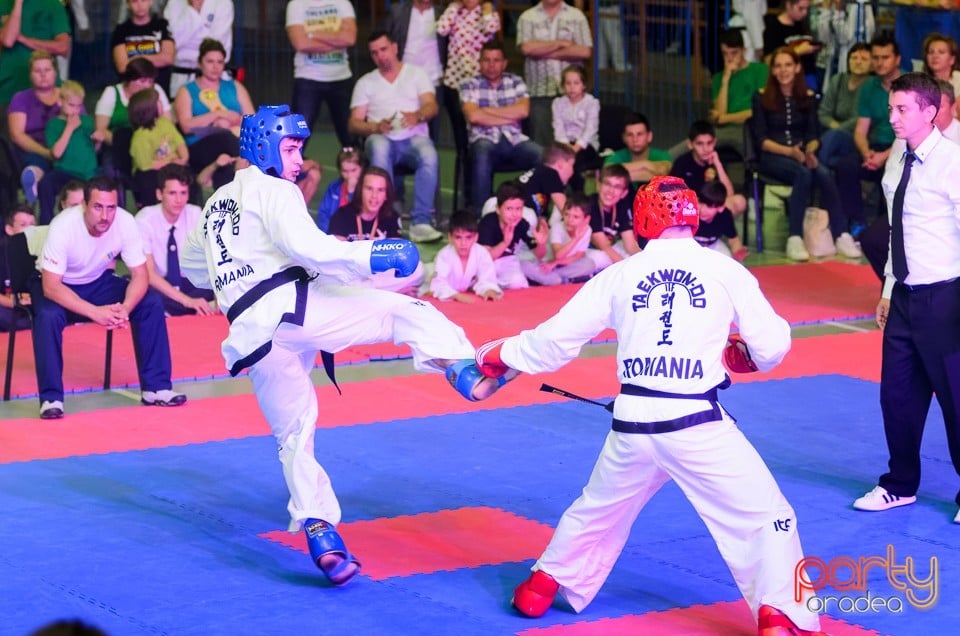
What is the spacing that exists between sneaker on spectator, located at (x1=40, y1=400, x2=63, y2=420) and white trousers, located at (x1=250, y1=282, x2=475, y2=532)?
2.58 m

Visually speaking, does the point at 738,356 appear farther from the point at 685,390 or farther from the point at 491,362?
the point at 491,362

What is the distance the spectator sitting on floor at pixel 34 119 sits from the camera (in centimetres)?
Answer: 1112

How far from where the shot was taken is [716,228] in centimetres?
1155

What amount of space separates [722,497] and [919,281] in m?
1.85

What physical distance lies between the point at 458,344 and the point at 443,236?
7.18 metres

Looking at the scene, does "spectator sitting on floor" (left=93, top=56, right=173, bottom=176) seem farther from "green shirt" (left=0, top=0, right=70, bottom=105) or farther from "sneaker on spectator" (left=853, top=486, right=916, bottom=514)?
"sneaker on spectator" (left=853, top=486, right=916, bottom=514)

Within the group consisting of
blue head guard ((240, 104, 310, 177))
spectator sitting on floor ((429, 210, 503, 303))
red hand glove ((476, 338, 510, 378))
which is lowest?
spectator sitting on floor ((429, 210, 503, 303))

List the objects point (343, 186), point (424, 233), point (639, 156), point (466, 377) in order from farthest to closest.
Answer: point (639, 156) → point (424, 233) → point (343, 186) → point (466, 377)

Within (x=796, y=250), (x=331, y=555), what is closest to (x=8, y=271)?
(x=331, y=555)

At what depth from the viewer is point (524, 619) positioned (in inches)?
206

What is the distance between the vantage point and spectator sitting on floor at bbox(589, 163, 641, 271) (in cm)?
1122

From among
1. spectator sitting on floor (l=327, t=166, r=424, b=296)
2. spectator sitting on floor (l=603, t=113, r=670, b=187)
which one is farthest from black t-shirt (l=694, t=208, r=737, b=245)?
spectator sitting on floor (l=327, t=166, r=424, b=296)

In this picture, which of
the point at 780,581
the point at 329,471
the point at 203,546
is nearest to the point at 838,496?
the point at 780,581

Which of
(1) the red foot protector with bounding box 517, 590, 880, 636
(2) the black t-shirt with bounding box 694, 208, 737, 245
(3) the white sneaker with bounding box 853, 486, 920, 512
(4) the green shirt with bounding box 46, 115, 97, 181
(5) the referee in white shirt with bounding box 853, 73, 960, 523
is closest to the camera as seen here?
(1) the red foot protector with bounding box 517, 590, 880, 636
